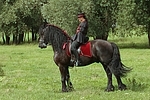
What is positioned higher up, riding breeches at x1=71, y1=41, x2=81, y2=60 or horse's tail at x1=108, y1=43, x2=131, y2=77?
riding breeches at x1=71, y1=41, x2=81, y2=60

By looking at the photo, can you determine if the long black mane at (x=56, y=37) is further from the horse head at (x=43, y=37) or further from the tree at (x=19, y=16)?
the tree at (x=19, y=16)

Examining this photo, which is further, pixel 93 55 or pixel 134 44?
pixel 134 44

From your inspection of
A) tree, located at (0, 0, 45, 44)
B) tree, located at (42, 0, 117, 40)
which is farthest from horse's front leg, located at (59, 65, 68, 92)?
tree, located at (0, 0, 45, 44)

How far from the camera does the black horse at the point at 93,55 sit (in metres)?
13.2

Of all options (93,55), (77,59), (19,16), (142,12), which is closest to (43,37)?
(77,59)

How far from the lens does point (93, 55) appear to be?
13352mm

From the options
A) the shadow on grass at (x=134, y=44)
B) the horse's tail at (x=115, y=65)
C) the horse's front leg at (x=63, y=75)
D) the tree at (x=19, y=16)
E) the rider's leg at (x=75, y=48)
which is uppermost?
the rider's leg at (x=75, y=48)

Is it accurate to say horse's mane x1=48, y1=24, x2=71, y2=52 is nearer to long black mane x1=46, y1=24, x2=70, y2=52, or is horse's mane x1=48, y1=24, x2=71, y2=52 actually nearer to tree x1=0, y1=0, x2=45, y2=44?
long black mane x1=46, y1=24, x2=70, y2=52

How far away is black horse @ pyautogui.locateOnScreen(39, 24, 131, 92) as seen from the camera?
13227 mm

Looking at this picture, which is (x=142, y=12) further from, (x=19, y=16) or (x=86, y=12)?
(x=19, y=16)

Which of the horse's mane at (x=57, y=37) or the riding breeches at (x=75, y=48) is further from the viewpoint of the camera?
the horse's mane at (x=57, y=37)

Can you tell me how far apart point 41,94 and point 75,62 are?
69.9 inches

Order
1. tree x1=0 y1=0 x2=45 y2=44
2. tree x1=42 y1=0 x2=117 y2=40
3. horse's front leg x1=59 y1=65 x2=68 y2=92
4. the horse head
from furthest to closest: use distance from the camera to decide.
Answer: tree x1=0 y1=0 x2=45 y2=44
tree x1=42 y1=0 x2=117 y2=40
the horse head
horse's front leg x1=59 y1=65 x2=68 y2=92

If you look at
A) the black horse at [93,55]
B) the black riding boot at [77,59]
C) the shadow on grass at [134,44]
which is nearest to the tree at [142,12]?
the shadow on grass at [134,44]
